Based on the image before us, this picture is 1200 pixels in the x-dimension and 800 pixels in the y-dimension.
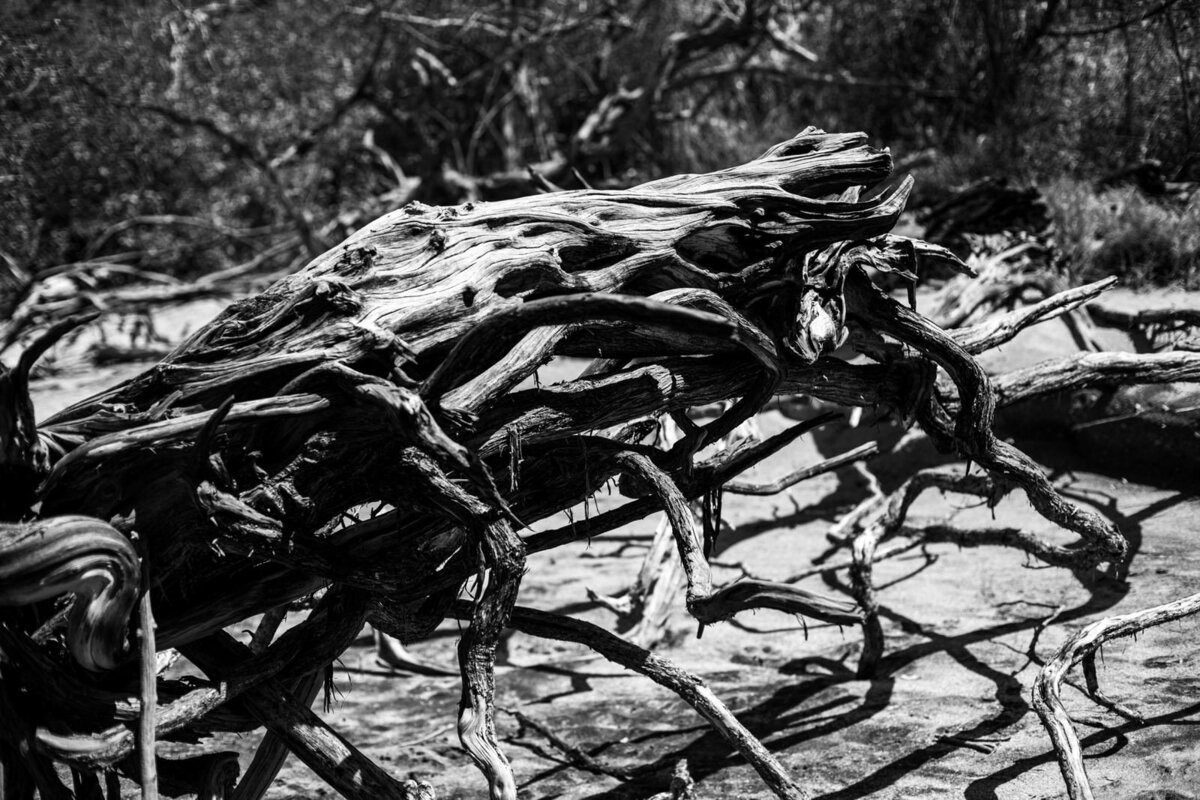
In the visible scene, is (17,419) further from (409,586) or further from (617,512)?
(617,512)

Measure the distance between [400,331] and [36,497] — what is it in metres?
0.91

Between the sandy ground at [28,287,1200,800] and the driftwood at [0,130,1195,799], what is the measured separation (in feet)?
2.55

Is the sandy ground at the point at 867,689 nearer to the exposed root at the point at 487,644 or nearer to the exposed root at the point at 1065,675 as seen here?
the exposed root at the point at 1065,675

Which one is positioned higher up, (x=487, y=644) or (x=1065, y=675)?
(x=487, y=644)

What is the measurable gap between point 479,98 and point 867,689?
7915 millimetres

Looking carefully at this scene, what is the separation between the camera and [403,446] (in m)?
2.73

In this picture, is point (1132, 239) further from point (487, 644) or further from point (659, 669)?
point (487, 644)

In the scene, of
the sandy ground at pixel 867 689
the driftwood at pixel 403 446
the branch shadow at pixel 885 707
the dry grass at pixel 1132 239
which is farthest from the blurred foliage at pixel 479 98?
the driftwood at pixel 403 446

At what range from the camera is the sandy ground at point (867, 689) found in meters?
3.71

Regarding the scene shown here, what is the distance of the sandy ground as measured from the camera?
3705mm

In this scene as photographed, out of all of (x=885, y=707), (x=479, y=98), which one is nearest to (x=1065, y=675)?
(x=885, y=707)

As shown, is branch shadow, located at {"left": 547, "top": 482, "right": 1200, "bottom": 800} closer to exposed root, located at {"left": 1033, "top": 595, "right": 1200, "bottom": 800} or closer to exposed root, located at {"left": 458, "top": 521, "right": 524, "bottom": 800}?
exposed root, located at {"left": 1033, "top": 595, "right": 1200, "bottom": 800}

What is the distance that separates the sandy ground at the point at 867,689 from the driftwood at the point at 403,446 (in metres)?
0.78

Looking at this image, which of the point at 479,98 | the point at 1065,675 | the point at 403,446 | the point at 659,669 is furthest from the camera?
the point at 479,98
